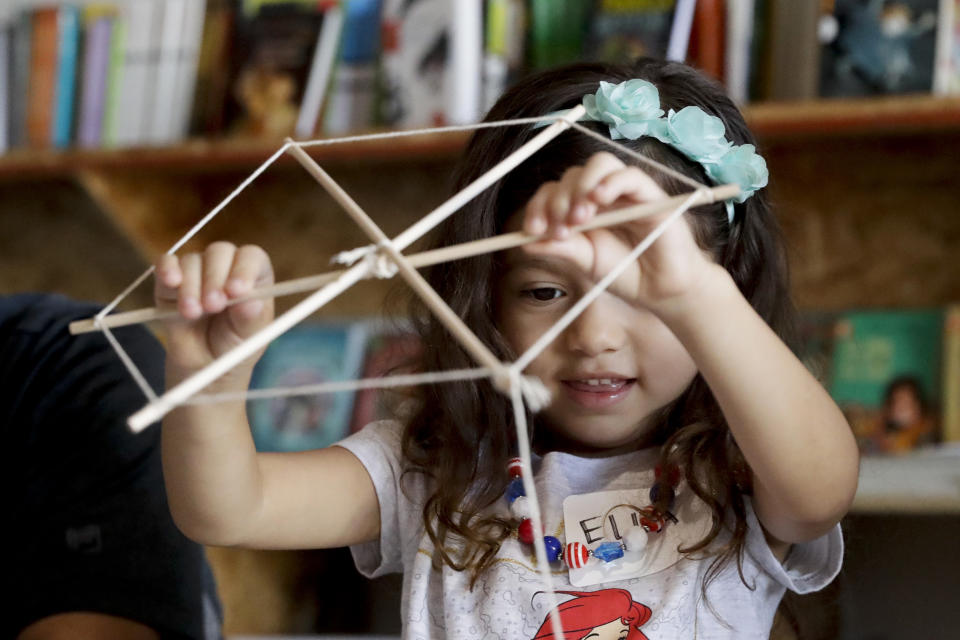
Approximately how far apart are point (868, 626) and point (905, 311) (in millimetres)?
591

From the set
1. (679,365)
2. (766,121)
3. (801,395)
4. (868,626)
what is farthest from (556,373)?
(868,626)

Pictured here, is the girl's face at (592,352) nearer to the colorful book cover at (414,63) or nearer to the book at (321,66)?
the colorful book cover at (414,63)

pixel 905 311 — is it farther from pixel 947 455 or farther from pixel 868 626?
pixel 868 626

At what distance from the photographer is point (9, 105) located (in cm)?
178

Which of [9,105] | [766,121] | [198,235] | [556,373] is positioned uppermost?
[9,105]

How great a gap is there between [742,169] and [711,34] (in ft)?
2.55

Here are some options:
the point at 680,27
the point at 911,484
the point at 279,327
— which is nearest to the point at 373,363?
the point at 680,27

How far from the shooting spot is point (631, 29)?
58.1 inches

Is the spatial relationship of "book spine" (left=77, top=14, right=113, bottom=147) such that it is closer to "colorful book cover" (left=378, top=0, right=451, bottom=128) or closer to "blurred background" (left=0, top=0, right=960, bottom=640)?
"blurred background" (left=0, top=0, right=960, bottom=640)

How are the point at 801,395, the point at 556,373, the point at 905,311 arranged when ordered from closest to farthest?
1. the point at 801,395
2. the point at 556,373
3. the point at 905,311

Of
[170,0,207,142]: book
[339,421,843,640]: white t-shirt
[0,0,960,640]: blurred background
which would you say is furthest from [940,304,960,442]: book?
[170,0,207,142]: book

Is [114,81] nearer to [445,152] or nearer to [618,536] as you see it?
[445,152]

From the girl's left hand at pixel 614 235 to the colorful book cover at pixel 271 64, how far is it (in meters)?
1.11

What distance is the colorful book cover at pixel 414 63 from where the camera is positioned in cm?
155
